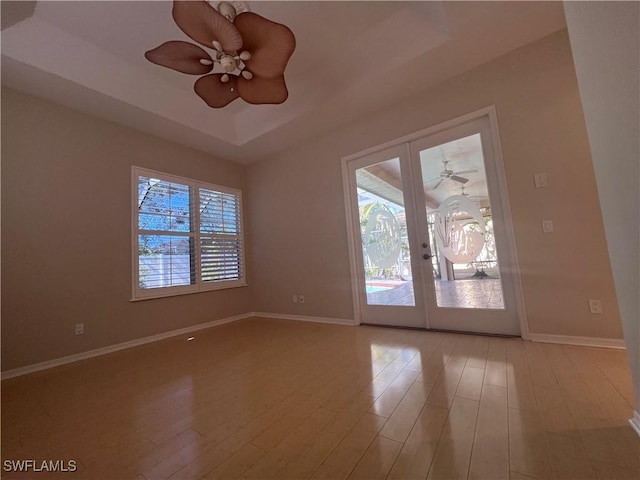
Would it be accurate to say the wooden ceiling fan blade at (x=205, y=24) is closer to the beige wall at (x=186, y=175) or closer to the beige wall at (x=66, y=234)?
the beige wall at (x=186, y=175)

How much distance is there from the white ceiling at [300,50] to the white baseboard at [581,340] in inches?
112

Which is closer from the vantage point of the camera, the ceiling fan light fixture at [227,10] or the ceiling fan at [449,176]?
the ceiling fan light fixture at [227,10]

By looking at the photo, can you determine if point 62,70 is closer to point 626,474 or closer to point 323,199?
point 323,199

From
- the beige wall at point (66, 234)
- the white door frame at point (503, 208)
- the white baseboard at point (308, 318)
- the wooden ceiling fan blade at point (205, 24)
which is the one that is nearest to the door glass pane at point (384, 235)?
the white door frame at point (503, 208)

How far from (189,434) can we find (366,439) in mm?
956

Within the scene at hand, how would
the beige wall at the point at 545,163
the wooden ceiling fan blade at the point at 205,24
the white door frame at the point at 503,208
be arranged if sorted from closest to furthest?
the wooden ceiling fan blade at the point at 205,24
the beige wall at the point at 545,163
the white door frame at the point at 503,208

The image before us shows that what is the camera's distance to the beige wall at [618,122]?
0.95 m

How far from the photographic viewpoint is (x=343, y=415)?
4.85 ft

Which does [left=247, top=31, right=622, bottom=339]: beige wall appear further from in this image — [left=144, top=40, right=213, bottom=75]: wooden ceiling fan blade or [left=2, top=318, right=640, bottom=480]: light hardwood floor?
[left=144, top=40, right=213, bottom=75]: wooden ceiling fan blade

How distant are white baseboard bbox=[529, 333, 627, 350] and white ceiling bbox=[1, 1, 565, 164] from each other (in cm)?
284

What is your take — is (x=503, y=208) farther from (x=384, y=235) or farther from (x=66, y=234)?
(x=66, y=234)

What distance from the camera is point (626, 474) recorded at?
3.23 feet

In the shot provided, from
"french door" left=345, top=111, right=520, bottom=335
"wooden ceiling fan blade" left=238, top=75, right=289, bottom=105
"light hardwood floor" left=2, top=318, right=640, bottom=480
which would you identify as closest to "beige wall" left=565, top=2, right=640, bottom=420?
"light hardwood floor" left=2, top=318, right=640, bottom=480

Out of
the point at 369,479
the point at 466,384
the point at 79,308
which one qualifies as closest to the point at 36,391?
the point at 79,308
